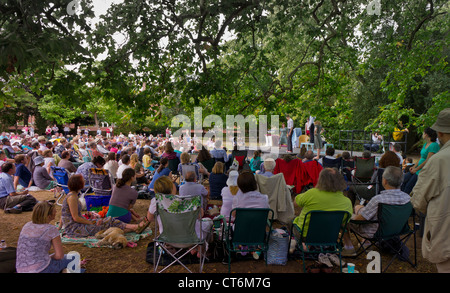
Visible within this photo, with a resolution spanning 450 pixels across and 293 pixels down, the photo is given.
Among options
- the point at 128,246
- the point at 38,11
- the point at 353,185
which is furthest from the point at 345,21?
the point at 128,246

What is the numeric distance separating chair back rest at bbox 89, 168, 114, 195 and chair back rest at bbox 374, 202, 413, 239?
205 inches

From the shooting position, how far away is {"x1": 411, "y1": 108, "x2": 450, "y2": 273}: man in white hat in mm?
2314

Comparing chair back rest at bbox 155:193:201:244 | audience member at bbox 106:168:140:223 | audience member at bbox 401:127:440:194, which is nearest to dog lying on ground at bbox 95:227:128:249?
audience member at bbox 106:168:140:223

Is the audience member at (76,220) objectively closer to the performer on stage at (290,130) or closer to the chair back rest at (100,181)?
the chair back rest at (100,181)

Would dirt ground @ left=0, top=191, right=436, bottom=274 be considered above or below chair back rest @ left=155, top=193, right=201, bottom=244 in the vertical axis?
below

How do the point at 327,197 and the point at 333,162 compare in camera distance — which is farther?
the point at 333,162

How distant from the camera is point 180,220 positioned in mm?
3818

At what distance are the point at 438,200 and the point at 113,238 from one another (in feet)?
14.8

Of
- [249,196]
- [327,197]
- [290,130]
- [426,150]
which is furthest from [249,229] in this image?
[290,130]

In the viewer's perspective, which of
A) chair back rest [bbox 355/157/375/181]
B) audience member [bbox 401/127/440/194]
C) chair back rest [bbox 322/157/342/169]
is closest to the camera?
audience member [bbox 401/127/440/194]

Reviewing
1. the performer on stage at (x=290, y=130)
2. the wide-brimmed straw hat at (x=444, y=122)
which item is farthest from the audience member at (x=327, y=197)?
the performer on stage at (x=290, y=130)

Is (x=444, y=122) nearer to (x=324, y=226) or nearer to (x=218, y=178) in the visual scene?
(x=324, y=226)

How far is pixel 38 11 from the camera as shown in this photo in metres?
4.89

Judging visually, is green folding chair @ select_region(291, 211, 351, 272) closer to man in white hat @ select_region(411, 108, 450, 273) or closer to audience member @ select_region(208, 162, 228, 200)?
man in white hat @ select_region(411, 108, 450, 273)
